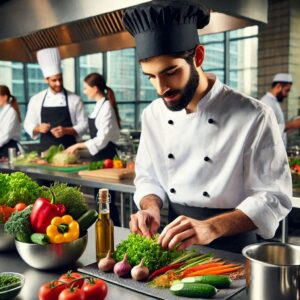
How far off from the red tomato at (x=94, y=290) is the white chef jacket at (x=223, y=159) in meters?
0.62


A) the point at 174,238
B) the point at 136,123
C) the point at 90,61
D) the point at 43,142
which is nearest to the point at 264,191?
the point at 174,238

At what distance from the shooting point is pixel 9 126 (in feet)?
17.2

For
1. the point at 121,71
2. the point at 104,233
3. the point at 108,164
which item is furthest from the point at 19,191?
the point at 121,71

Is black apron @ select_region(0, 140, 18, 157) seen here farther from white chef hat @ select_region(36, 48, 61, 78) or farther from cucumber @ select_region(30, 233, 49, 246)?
cucumber @ select_region(30, 233, 49, 246)

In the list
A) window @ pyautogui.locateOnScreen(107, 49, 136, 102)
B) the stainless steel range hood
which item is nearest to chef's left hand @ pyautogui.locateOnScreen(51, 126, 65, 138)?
the stainless steel range hood

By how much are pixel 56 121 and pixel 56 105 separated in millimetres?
174

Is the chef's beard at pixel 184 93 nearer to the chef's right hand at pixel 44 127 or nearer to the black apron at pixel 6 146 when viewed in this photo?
the chef's right hand at pixel 44 127

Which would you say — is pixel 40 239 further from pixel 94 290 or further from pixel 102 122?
pixel 102 122

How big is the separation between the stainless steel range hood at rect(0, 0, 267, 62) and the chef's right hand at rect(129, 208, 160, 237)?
136 cm

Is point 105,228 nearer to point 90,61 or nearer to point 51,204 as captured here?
point 51,204

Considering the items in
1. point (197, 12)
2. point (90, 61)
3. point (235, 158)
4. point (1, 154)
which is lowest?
point (1, 154)

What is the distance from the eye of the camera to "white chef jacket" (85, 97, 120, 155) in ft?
14.5

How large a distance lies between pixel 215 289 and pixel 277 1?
6.26 m

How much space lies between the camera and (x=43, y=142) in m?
4.62
